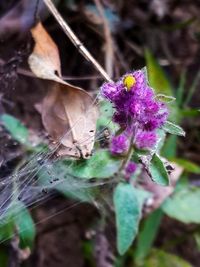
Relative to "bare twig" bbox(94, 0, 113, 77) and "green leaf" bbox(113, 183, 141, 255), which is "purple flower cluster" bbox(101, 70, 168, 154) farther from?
"bare twig" bbox(94, 0, 113, 77)

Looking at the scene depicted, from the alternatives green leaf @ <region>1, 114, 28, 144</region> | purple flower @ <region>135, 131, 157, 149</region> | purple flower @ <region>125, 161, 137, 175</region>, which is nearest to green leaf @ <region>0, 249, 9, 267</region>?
green leaf @ <region>1, 114, 28, 144</region>

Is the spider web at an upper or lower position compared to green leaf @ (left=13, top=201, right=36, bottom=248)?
upper

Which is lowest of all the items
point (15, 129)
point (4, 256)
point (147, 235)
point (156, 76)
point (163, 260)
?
point (163, 260)

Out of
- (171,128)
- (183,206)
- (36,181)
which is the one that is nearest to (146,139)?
(171,128)

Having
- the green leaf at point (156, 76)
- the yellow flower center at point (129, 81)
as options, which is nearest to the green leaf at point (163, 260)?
the green leaf at point (156, 76)

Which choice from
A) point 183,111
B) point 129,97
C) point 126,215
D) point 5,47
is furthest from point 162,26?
point 129,97

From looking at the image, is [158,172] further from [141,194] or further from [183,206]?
[183,206]
